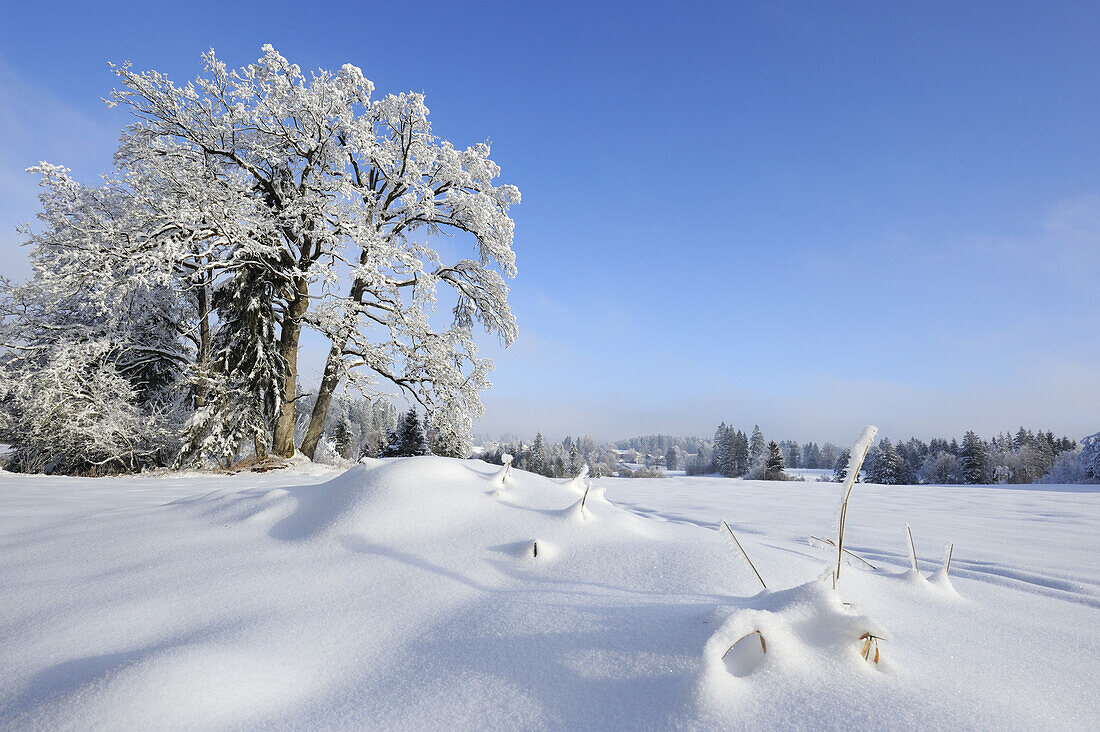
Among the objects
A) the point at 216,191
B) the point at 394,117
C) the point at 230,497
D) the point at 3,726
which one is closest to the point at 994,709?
the point at 3,726

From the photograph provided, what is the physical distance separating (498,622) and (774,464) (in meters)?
43.2

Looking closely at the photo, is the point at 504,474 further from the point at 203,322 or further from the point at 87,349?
the point at 203,322

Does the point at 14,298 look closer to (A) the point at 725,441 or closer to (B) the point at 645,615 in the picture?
(B) the point at 645,615

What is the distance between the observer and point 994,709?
817 millimetres

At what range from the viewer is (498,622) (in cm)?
124

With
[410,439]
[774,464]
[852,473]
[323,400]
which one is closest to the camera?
[852,473]

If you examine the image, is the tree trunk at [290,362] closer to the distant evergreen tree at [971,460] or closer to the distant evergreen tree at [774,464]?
the distant evergreen tree at [774,464]

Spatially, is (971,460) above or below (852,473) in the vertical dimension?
above

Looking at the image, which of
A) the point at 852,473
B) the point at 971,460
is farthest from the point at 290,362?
the point at 971,460

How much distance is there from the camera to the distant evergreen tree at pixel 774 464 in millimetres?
38750

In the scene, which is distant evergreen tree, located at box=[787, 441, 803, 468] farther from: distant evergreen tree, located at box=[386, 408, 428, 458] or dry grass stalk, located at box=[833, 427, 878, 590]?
dry grass stalk, located at box=[833, 427, 878, 590]

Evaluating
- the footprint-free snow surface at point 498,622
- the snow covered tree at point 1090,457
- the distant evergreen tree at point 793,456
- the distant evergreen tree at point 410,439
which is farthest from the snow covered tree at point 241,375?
the distant evergreen tree at point 793,456

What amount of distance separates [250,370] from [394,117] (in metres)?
5.09

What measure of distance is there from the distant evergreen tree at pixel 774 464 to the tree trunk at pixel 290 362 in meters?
38.4
